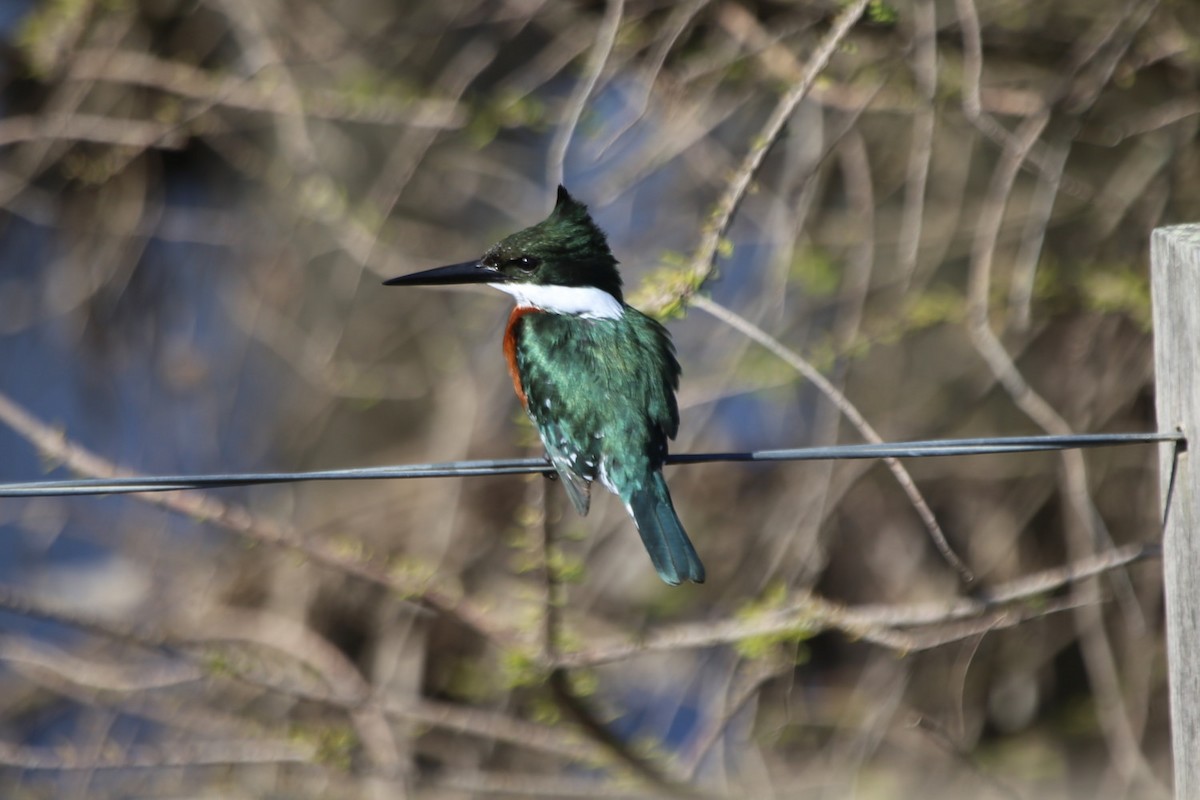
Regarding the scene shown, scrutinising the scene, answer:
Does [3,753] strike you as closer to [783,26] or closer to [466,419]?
[466,419]

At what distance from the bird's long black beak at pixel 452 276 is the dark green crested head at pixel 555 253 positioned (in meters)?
0.02

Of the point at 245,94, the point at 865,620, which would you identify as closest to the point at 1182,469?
the point at 865,620

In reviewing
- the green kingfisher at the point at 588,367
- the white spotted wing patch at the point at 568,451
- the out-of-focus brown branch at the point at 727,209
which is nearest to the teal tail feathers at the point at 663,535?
the green kingfisher at the point at 588,367

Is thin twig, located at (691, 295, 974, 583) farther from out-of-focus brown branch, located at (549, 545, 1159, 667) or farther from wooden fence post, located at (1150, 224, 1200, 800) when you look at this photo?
out-of-focus brown branch, located at (549, 545, 1159, 667)

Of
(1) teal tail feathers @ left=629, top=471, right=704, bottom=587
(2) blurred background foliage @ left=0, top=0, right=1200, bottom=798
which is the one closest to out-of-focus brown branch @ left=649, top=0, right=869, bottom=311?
(1) teal tail feathers @ left=629, top=471, right=704, bottom=587

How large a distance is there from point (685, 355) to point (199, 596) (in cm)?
199

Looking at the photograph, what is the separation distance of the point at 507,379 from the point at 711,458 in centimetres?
277

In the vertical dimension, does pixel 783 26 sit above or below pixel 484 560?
above

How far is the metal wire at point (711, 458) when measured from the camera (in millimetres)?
1954

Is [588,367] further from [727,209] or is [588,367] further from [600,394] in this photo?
[727,209]

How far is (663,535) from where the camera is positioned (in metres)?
2.64

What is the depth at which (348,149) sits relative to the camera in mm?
5012

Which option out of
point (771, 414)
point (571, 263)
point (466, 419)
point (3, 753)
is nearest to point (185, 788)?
point (3, 753)

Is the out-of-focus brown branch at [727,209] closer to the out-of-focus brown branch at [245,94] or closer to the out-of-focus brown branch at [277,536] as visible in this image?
the out-of-focus brown branch at [277,536]
